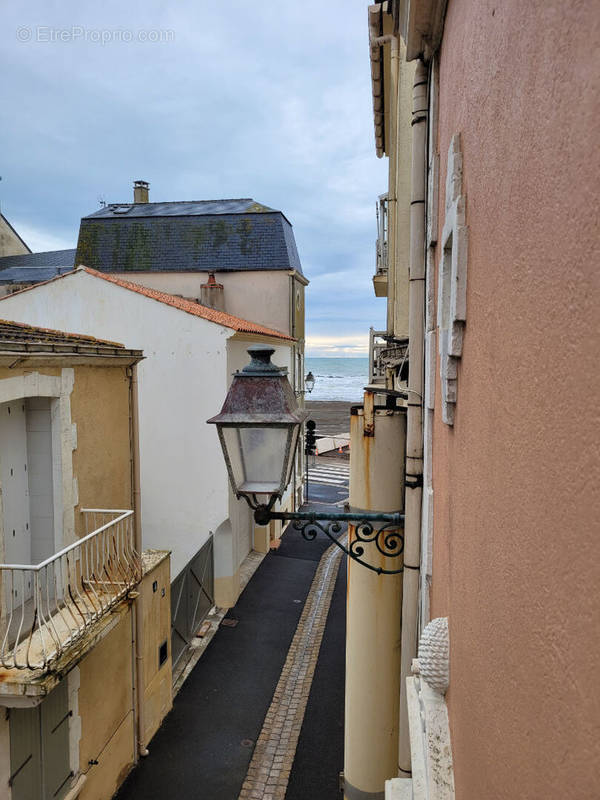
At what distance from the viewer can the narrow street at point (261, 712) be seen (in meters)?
8.47

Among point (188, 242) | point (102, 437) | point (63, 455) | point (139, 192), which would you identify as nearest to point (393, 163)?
point (102, 437)

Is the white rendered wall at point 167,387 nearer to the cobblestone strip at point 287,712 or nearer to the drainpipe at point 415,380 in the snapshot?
the cobblestone strip at point 287,712

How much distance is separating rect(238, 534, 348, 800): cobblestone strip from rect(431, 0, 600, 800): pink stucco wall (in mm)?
7675

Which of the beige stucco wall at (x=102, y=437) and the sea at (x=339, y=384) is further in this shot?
the sea at (x=339, y=384)

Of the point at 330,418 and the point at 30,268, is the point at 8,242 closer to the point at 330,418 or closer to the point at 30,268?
the point at 30,268

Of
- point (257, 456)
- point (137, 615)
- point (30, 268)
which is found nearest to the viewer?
point (257, 456)

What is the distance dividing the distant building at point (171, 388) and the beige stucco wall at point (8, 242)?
19585mm

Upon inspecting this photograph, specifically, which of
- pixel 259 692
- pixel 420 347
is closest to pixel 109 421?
pixel 420 347

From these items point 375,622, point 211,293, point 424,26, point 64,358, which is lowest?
point 375,622

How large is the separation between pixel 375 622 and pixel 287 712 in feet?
18.8

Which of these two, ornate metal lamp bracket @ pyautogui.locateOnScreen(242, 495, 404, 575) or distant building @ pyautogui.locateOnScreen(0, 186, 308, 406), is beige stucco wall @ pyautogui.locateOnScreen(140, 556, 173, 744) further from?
distant building @ pyautogui.locateOnScreen(0, 186, 308, 406)

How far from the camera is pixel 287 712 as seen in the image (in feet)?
33.4

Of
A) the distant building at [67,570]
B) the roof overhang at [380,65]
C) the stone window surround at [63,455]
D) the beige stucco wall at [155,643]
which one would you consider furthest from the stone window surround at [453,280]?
the beige stucco wall at [155,643]

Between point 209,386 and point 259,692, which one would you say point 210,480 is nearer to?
point 209,386
